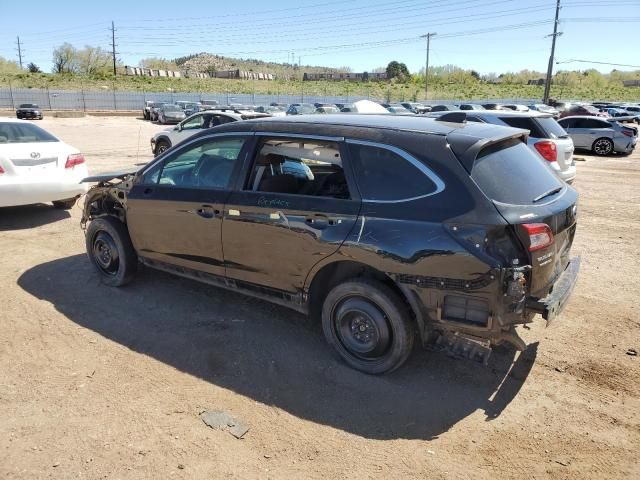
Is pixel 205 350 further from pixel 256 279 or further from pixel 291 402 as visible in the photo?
pixel 291 402

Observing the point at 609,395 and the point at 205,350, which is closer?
the point at 609,395

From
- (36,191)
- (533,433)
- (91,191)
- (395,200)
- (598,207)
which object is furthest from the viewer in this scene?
(598,207)

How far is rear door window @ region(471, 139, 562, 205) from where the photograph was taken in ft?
10.3

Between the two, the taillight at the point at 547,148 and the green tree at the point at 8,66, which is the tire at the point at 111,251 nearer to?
the taillight at the point at 547,148

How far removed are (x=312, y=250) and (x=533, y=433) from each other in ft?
6.03

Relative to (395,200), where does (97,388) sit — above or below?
below

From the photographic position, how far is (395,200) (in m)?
3.28

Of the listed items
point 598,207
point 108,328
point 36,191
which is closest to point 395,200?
point 108,328

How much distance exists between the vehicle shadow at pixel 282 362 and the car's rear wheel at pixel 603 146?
18.5m

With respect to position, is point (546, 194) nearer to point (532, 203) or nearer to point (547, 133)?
point (532, 203)

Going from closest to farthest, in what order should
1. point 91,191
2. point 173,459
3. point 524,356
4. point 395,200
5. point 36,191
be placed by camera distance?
point 173,459, point 395,200, point 524,356, point 91,191, point 36,191

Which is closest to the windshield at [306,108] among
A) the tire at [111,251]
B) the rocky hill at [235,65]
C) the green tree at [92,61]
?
the tire at [111,251]

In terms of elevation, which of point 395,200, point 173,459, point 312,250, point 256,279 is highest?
point 395,200

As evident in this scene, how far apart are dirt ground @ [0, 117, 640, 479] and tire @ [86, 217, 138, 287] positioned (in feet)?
0.61
